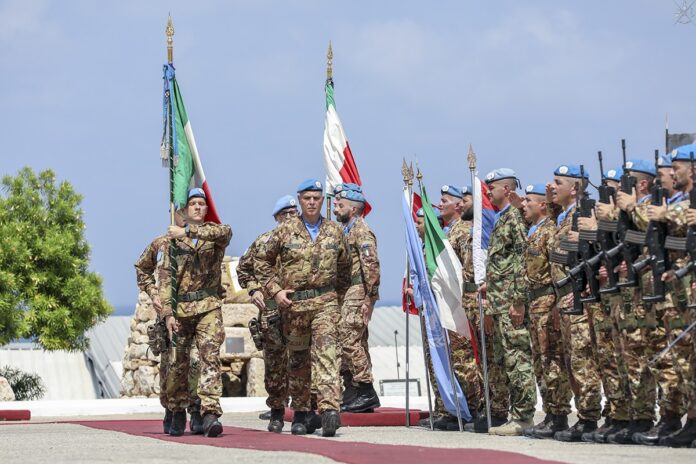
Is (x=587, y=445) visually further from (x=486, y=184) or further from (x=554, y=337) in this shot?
(x=486, y=184)

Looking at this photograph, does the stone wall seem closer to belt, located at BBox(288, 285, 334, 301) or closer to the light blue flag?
the light blue flag

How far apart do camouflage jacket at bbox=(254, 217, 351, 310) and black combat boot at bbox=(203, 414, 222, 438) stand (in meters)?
1.19

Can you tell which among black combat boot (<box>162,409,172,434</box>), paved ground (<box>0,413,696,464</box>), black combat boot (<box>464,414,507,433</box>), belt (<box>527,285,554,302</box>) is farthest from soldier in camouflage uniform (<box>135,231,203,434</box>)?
belt (<box>527,285,554,302</box>)

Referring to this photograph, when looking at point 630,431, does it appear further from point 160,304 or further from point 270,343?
point 160,304

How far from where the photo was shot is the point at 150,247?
12664 millimetres

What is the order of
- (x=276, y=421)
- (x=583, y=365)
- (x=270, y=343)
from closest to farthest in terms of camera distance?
(x=583, y=365) < (x=270, y=343) < (x=276, y=421)

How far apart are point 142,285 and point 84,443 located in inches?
75.9

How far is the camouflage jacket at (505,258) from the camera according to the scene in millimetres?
11875

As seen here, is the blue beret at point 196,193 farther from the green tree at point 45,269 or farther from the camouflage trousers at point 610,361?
the green tree at point 45,269

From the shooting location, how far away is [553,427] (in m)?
11.4

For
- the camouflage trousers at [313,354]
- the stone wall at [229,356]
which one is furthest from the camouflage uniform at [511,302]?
the stone wall at [229,356]

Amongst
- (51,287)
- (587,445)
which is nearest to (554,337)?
(587,445)

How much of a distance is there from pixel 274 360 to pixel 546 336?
104 inches

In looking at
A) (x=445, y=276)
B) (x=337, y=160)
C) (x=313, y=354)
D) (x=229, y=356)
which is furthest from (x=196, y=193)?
(x=229, y=356)
